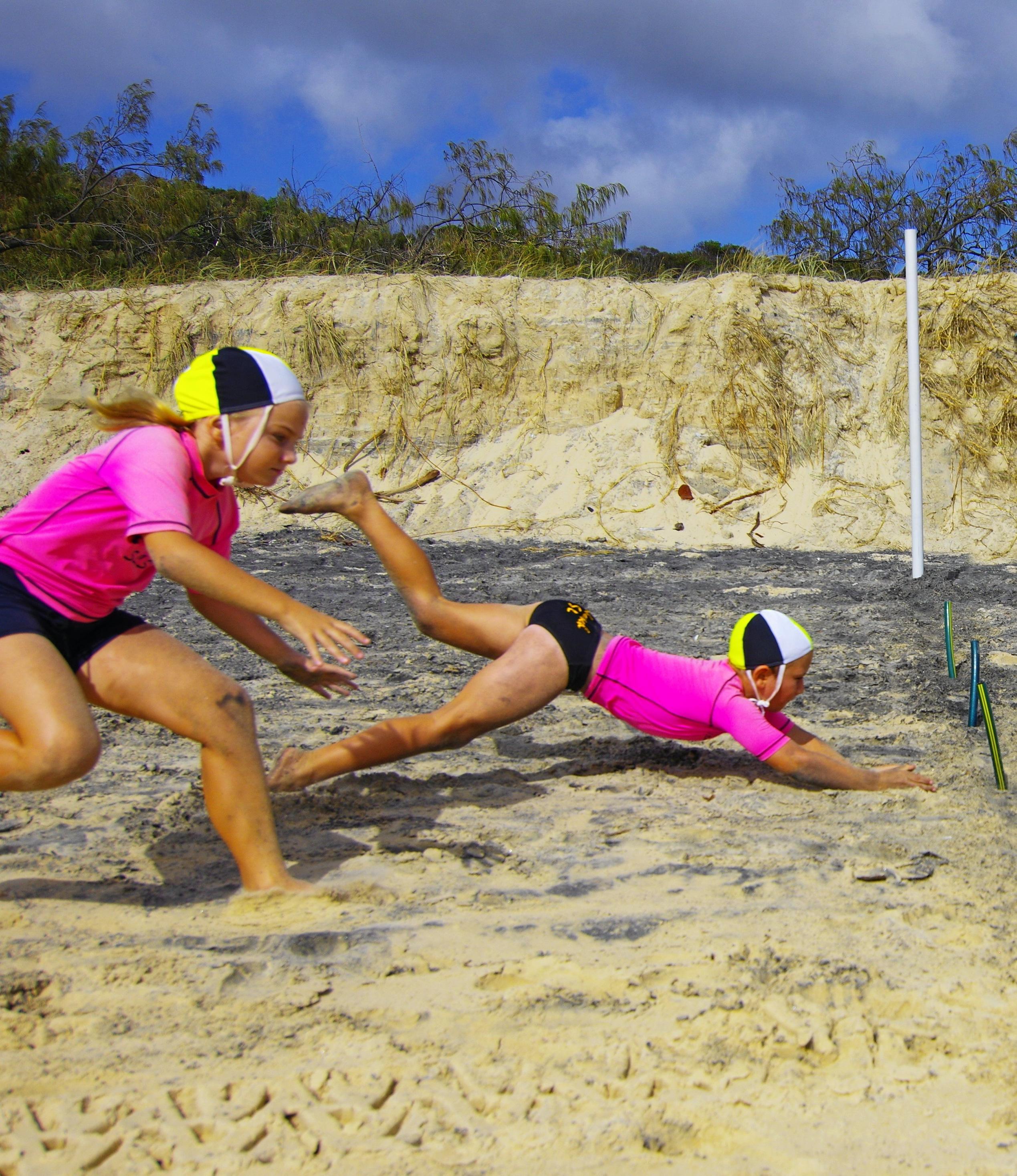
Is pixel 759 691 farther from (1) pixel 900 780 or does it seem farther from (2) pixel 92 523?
(2) pixel 92 523

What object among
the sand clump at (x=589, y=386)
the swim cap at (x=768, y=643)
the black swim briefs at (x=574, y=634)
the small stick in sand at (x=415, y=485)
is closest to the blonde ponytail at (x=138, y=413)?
the black swim briefs at (x=574, y=634)

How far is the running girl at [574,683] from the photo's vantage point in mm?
3398

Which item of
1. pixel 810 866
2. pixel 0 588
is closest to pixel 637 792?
pixel 810 866

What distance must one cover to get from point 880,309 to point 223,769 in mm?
12077

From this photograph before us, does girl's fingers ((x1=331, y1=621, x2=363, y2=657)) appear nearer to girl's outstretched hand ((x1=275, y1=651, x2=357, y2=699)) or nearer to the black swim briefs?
girl's outstretched hand ((x1=275, y1=651, x2=357, y2=699))

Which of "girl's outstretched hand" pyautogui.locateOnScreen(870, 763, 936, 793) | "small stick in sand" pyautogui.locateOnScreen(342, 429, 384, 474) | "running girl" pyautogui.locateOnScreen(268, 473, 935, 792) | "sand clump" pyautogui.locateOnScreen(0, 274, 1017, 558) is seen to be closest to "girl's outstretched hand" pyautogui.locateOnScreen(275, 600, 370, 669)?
"running girl" pyautogui.locateOnScreen(268, 473, 935, 792)

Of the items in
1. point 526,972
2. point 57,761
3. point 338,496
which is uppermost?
point 338,496

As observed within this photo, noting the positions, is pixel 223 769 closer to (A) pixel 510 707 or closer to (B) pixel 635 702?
(A) pixel 510 707

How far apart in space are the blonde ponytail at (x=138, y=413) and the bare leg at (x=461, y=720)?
1.22m

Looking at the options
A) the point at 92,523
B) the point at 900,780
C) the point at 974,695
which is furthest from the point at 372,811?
the point at 974,695

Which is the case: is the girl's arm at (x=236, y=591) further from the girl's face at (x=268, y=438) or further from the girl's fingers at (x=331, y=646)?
the girl's face at (x=268, y=438)

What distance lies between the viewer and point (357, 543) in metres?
10.4

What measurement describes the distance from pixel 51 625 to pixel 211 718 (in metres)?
0.49

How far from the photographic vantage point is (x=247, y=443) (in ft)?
8.52
